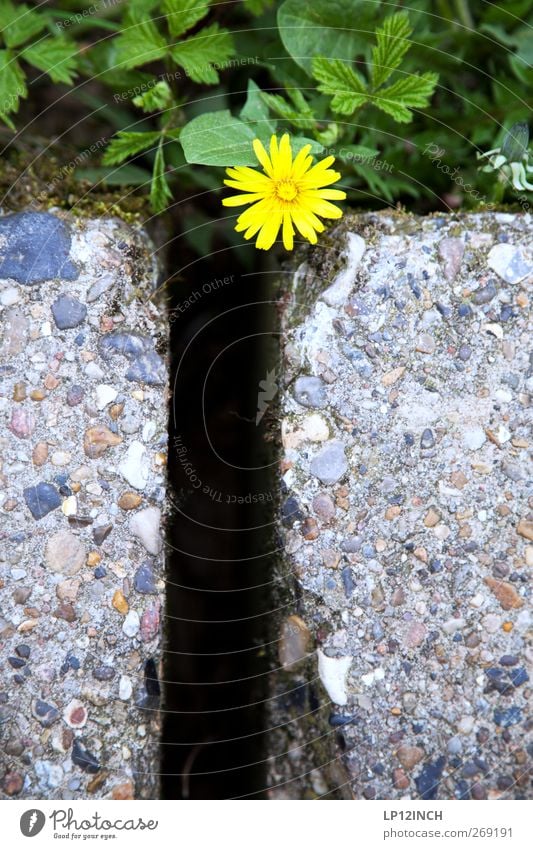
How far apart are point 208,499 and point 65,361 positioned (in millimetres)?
640

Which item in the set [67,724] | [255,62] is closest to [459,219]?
[255,62]

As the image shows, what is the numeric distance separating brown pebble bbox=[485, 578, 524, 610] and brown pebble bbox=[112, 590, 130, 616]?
2.98 ft

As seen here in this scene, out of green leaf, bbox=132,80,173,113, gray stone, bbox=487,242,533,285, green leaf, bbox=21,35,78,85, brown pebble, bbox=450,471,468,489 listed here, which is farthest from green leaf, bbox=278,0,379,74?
brown pebble, bbox=450,471,468,489

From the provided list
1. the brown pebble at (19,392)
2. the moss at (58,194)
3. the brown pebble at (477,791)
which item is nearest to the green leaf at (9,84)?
the moss at (58,194)

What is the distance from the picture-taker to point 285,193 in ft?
5.75

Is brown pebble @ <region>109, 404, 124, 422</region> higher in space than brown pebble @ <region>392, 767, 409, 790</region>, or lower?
higher

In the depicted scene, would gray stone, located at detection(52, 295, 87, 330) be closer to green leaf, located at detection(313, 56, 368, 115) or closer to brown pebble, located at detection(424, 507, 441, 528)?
green leaf, located at detection(313, 56, 368, 115)

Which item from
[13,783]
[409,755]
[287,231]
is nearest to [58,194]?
[287,231]

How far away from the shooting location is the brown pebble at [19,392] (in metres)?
1.80

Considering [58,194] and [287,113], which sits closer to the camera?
[287,113]

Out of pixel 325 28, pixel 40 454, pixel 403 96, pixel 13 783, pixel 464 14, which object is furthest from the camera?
pixel 464 14

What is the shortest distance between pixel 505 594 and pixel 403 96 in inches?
52.2

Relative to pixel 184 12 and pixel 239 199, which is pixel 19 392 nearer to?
pixel 239 199

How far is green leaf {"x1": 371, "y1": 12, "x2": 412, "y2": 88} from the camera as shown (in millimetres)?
1834
